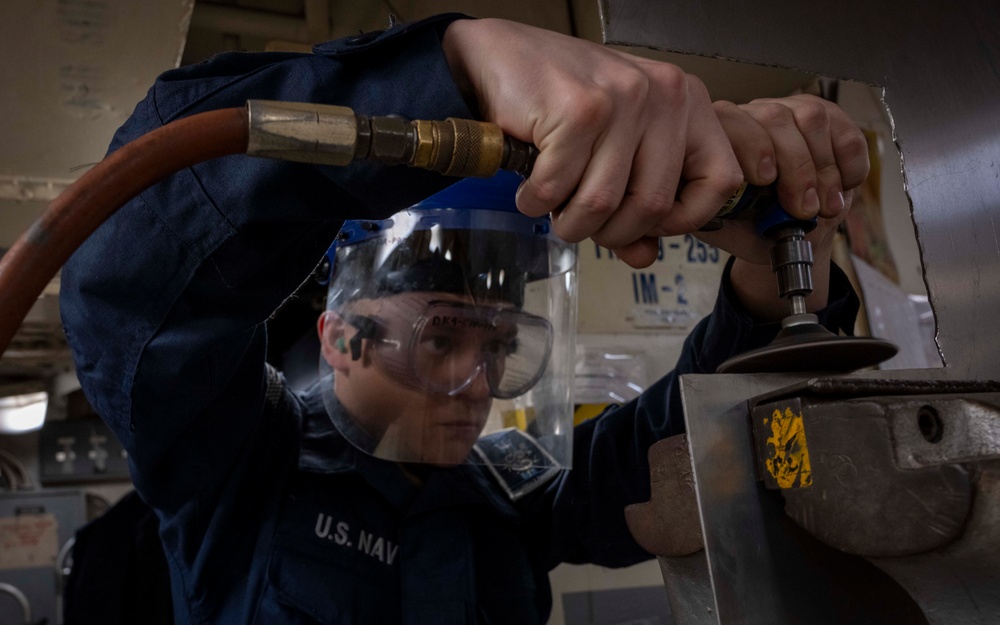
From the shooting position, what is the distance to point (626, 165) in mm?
635

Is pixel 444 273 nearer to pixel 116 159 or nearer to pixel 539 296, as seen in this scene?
pixel 539 296

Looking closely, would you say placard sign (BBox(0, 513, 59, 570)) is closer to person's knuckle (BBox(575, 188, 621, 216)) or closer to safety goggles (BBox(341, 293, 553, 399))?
safety goggles (BBox(341, 293, 553, 399))

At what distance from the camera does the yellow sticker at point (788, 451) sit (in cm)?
52

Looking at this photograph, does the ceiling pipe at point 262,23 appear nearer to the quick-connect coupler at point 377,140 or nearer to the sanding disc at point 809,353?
the quick-connect coupler at point 377,140

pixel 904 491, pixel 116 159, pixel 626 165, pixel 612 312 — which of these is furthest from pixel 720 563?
pixel 612 312

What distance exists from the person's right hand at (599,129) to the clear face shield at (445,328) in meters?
0.73

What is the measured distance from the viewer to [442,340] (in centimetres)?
148

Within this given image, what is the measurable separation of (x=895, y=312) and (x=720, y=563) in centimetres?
179

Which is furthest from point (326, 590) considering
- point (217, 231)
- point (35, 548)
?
point (35, 548)

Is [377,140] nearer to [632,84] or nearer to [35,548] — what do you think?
[632,84]

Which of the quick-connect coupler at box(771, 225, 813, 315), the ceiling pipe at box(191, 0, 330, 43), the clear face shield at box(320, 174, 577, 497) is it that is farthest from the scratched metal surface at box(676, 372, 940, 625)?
the ceiling pipe at box(191, 0, 330, 43)

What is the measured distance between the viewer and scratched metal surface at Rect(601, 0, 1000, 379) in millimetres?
811

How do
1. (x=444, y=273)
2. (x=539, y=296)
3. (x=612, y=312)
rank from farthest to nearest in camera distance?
1. (x=612, y=312)
2. (x=539, y=296)
3. (x=444, y=273)

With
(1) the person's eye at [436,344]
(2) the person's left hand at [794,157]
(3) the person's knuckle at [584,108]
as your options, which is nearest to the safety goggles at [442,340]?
(1) the person's eye at [436,344]
